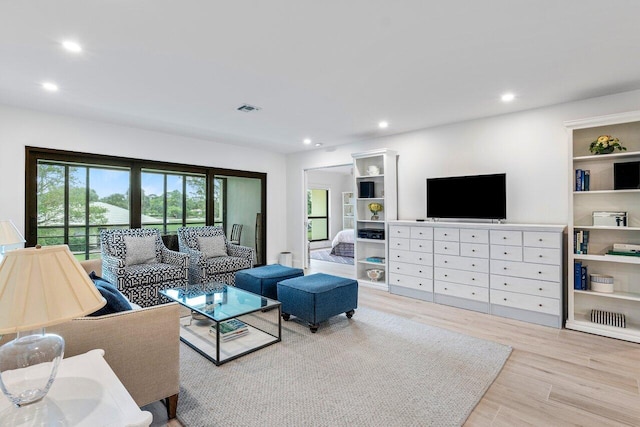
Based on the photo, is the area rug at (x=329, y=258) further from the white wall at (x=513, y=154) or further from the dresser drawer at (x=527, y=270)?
the dresser drawer at (x=527, y=270)

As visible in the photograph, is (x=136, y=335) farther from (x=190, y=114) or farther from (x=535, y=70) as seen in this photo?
(x=535, y=70)

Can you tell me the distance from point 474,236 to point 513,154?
3.63 feet

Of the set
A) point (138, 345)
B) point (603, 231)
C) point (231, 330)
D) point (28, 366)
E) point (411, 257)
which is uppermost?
point (603, 231)

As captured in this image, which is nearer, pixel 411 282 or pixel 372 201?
pixel 411 282

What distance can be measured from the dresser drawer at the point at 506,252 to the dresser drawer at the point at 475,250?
78mm

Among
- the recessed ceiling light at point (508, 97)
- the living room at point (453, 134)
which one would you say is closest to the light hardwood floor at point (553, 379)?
the living room at point (453, 134)

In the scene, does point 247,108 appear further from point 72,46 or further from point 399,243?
point 399,243

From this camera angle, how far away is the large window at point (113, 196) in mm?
4074

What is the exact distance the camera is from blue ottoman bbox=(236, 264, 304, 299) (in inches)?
153

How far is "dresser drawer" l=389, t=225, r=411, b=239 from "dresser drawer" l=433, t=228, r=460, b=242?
15.5 inches

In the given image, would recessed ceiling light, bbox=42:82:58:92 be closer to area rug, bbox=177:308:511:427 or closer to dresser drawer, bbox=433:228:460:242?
area rug, bbox=177:308:511:427

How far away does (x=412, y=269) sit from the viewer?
14.9ft

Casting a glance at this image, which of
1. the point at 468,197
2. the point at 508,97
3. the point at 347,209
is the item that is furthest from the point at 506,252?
the point at 347,209

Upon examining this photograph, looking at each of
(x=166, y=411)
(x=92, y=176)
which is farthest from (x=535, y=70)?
(x=92, y=176)
